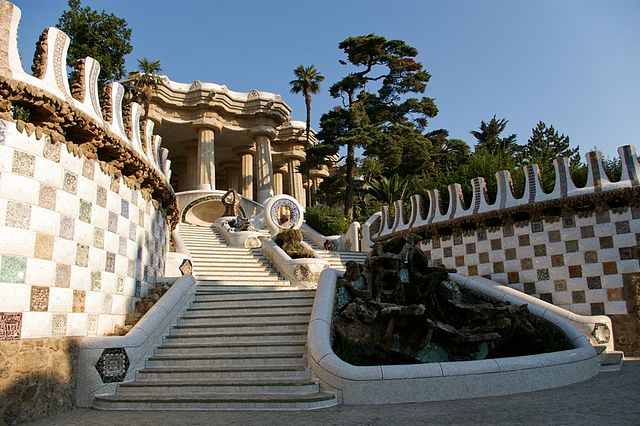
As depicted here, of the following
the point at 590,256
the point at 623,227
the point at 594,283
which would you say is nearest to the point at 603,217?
the point at 623,227

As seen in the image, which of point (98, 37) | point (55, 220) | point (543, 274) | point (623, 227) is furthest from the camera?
point (98, 37)

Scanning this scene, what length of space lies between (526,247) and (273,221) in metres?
10.7

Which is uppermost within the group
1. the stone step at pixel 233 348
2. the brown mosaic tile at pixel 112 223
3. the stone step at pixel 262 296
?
the brown mosaic tile at pixel 112 223

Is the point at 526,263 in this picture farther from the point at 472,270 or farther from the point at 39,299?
the point at 39,299

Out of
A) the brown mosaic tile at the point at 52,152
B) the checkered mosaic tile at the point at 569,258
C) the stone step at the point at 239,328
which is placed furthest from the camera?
the checkered mosaic tile at the point at 569,258

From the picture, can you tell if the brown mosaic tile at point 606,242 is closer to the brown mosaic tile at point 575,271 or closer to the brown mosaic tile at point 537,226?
the brown mosaic tile at point 575,271

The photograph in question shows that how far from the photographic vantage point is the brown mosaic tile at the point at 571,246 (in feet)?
43.2

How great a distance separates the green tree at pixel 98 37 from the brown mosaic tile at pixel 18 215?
56.0 ft

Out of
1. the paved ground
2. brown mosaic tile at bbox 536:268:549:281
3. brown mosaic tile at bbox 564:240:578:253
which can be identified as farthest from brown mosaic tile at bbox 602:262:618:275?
the paved ground

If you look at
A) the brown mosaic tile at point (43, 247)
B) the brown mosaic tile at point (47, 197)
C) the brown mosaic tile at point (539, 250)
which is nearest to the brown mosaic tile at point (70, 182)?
the brown mosaic tile at point (47, 197)

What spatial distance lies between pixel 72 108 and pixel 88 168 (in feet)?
3.45

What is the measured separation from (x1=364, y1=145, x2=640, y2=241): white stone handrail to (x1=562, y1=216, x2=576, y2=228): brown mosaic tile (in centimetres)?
55

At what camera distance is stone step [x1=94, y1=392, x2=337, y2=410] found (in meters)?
6.68

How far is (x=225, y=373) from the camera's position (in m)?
7.77
